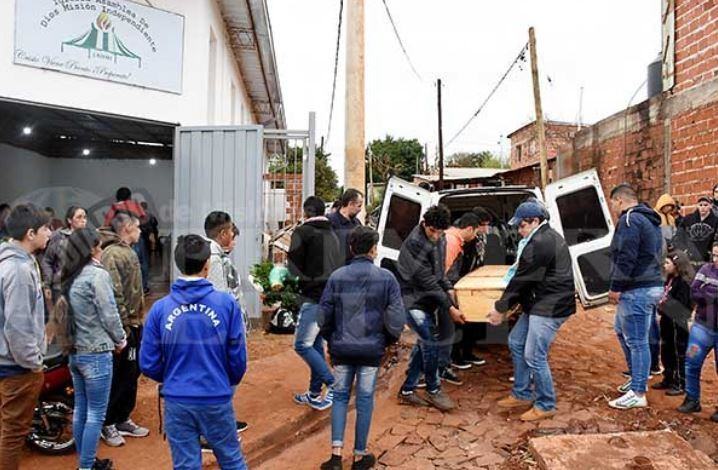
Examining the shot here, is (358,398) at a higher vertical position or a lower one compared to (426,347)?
lower

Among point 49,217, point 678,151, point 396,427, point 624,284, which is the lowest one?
point 396,427

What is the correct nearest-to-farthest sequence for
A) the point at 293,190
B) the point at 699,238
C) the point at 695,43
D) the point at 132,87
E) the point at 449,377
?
the point at 699,238 < the point at 449,377 < the point at 695,43 < the point at 132,87 < the point at 293,190

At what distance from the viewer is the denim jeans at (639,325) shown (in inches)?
184

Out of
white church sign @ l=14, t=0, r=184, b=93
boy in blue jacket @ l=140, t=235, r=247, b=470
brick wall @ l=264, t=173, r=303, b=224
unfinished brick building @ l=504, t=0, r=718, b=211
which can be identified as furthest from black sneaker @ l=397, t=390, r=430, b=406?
white church sign @ l=14, t=0, r=184, b=93

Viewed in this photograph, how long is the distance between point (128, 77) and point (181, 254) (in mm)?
5040

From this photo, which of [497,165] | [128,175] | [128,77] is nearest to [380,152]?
[497,165]

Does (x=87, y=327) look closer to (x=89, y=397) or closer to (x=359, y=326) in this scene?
(x=89, y=397)

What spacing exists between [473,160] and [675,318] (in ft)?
147

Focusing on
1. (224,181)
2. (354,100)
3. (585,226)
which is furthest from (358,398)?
(354,100)

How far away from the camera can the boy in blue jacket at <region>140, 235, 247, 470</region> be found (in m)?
2.83

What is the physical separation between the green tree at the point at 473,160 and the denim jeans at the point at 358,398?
4163 cm

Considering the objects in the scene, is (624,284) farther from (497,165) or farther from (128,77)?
(497,165)

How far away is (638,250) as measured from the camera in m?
4.64

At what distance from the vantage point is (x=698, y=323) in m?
4.53
